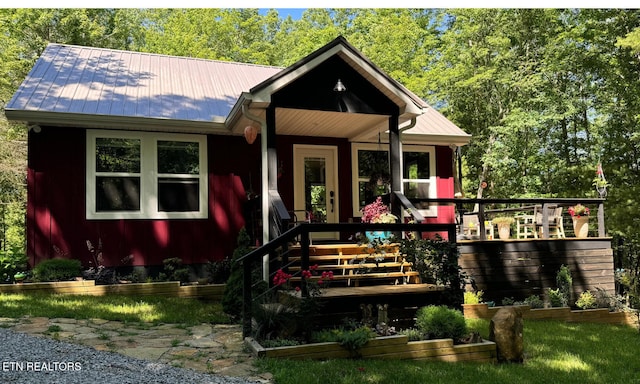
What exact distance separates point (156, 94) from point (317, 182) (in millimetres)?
3784

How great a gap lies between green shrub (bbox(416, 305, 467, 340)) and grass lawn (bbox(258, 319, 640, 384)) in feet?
1.42

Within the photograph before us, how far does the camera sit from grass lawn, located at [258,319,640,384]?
428 centimetres

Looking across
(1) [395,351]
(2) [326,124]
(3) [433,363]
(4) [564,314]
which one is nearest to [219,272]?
(2) [326,124]

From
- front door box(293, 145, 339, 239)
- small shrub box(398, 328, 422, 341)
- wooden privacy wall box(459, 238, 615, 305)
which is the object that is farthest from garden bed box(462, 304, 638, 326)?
front door box(293, 145, 339, 239)

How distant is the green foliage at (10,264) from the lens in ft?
26.5

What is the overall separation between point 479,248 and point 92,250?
7.01m

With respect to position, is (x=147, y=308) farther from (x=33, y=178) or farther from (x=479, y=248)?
(x=479, y=248)

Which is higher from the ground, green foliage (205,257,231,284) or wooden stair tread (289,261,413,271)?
wooden stair tread (289,261,413,271)

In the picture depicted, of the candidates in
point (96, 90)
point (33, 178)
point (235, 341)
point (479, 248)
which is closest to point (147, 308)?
point (235, 341)

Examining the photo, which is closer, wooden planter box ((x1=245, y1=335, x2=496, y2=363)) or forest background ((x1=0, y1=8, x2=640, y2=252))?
wooden planter box ((x1=245, y1=335, x2=496, y2=363))

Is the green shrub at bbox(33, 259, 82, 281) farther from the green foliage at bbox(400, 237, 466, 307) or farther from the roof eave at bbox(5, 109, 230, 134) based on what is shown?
the green foliage at bbox(400, 237, 466, 307)

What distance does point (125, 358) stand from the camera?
4.48 metres

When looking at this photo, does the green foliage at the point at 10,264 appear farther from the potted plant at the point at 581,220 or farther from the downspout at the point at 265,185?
the potted plant at the point at 581,220

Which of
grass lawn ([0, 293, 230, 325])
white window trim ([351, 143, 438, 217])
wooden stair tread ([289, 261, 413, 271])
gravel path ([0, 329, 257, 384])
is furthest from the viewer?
white window trim ([351, 143, 438, 217])
